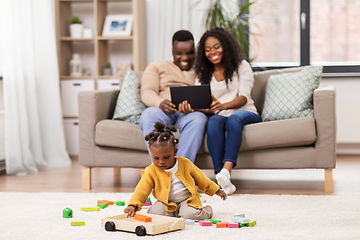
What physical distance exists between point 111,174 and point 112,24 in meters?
1.61

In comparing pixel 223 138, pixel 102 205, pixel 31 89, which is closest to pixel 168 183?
pixel 102 205

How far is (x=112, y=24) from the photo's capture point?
13.7ft

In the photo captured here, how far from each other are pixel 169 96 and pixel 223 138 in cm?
56

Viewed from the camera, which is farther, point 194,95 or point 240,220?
point 194,95

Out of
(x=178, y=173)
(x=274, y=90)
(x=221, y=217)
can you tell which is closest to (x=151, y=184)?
(x=178, y=173)

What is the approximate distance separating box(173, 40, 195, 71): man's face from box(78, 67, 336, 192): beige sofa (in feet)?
1.77

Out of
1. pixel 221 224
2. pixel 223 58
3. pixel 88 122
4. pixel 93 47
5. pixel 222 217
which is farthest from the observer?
pixel 93 47

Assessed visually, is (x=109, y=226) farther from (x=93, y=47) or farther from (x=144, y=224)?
(x=93, y=47)

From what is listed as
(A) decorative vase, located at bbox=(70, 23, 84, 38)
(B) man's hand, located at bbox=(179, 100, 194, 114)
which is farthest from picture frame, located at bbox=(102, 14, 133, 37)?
(B) man's hand, located at bbox=(179, 100, 194, 114)

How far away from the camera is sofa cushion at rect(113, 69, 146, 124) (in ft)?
8.95

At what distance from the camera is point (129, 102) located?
276 centimetres

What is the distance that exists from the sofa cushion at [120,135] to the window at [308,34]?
6.70 feet

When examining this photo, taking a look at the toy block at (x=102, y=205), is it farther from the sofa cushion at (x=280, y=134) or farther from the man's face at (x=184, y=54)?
the man's face at (x=184, y=54)

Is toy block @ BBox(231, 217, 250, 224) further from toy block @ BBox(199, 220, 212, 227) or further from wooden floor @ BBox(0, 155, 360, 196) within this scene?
wooden floor @ BBox(0, 155, 360, 196)
